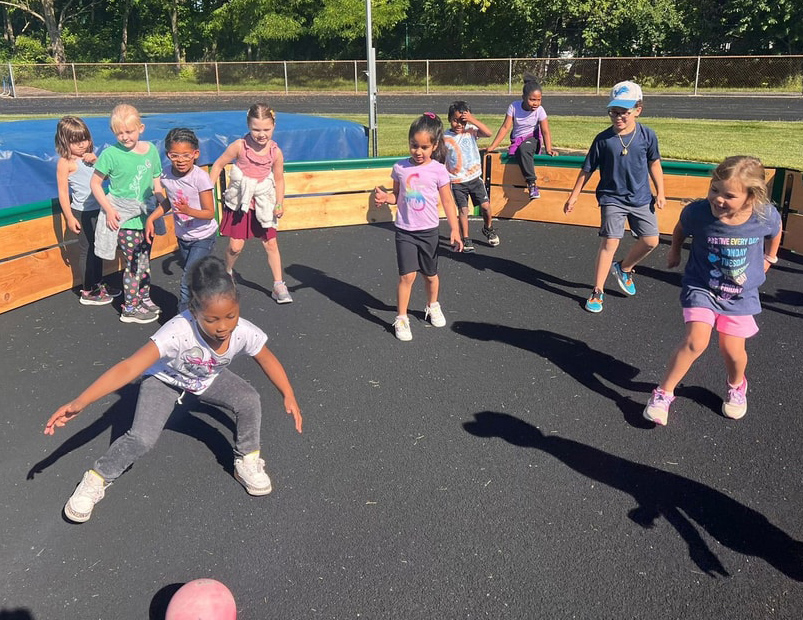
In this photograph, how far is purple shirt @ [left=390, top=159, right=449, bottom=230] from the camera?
5738 millimetres

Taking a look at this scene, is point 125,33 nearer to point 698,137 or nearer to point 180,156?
point 698,137

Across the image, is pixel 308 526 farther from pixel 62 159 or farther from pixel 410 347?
pixel 62 159

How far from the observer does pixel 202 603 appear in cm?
276

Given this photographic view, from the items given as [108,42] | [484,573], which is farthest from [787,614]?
[108,42]

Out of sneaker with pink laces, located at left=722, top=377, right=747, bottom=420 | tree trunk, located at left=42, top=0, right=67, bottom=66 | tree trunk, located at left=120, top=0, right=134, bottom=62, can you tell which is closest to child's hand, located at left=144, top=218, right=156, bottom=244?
sneaker with pink laces, located at left=722, top=377, right=747, bottom=420

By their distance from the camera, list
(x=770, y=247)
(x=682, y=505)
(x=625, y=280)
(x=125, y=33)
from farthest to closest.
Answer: (x=125, y=33) < (x=625, y=280) < (x=770, y=247) < (x=682, y=505)

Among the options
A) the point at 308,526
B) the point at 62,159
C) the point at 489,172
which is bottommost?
the point at 308,526

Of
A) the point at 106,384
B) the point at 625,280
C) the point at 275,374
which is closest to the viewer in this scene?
the point at 106,384

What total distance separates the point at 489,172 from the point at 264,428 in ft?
21.1

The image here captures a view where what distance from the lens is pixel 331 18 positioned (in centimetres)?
3822

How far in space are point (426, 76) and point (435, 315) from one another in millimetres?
28797

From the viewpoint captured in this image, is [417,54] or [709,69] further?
[417,54]

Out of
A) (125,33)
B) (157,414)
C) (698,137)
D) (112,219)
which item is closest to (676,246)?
(157,414)

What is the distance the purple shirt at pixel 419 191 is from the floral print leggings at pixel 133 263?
2.37 meters
